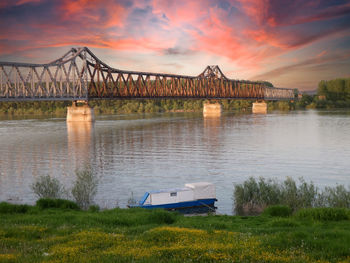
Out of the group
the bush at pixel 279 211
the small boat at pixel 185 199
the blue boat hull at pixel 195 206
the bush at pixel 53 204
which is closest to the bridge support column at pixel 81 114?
the small boat at pixel 185 199

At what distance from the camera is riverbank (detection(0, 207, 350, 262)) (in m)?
11.6

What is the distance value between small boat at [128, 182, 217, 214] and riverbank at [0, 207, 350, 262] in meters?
7.89

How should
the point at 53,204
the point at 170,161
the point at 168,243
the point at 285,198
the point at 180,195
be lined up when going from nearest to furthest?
1. the point at 168,243
2. the point at 53,204
3. the point at 180,195
4. the point at 285,198
5. the point at 170,161

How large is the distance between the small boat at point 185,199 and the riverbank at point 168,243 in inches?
311

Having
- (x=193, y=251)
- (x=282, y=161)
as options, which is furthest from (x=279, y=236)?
(x=282, y=161)

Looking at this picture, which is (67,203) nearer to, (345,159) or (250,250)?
(250,250)

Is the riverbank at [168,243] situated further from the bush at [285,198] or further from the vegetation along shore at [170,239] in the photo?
the bush at [285,198]

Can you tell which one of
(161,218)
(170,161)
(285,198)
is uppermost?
(161,218)

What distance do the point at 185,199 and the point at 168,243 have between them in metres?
13.1

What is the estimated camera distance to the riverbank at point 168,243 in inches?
457

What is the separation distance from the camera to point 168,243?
13.3 meters

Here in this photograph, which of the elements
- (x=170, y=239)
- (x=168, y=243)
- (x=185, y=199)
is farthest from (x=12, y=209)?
(x=168, y=243)

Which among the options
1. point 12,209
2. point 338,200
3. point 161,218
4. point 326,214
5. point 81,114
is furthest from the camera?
point 81,114

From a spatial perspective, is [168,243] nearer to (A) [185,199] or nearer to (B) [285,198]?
(A) [185,199]
